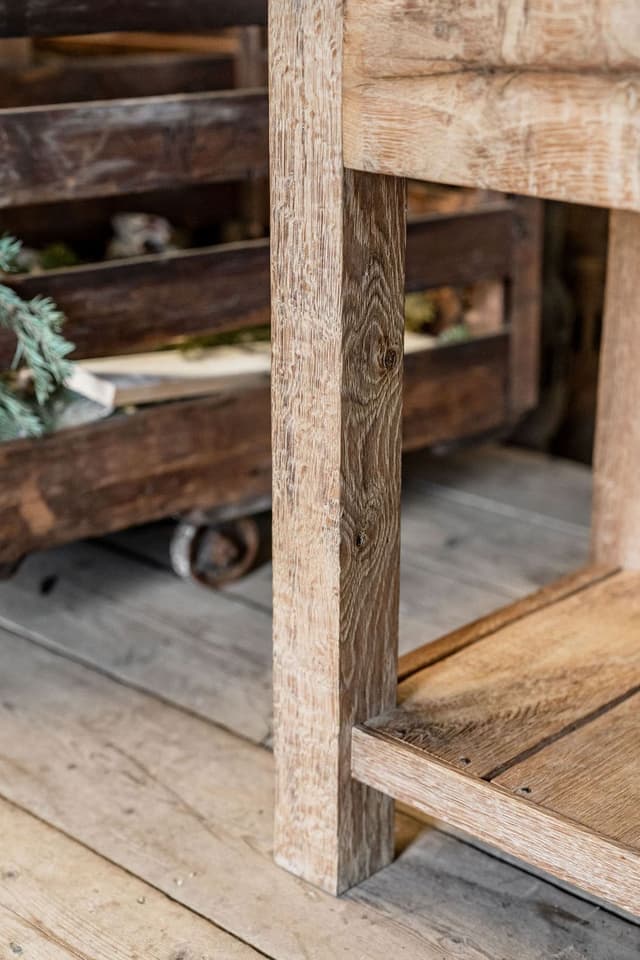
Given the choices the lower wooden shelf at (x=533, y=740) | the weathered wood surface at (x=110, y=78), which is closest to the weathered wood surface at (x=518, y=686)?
the lower wooden shelf at (x=533, y=740)

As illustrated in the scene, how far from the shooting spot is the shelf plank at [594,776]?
1.35 m

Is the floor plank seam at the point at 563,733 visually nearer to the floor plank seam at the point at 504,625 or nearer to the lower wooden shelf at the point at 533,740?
the lower wooden shelf at the point at 533,740

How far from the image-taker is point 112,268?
6.82ft

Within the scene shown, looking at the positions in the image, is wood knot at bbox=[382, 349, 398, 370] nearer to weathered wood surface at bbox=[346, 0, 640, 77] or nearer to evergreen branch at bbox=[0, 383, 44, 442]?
→ weathered wood surface at bbox=[346, 0, 640, 77]

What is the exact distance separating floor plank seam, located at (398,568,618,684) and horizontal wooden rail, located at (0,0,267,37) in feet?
3.35

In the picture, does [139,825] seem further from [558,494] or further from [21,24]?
[558,494]

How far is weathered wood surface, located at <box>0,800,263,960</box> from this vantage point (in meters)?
1.48

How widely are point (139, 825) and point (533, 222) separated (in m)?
1.47

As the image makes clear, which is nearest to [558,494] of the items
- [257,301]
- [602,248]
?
[602,248]

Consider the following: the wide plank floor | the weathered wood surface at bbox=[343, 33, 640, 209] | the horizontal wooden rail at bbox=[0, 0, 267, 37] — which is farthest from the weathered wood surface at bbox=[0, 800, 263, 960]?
the horizontal wooden rail at bbox=[0, 0, 267, 37]

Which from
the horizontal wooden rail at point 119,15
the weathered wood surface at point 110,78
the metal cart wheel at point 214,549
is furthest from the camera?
the metal cart wheel at point 214,549

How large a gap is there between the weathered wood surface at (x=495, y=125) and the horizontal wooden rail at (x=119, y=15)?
811 mm

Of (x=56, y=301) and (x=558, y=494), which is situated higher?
(x=56, y=301)

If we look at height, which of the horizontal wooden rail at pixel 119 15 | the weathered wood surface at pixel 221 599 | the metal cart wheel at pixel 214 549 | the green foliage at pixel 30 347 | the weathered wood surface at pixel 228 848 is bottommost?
the weathered wood surface at pixel 221 599
